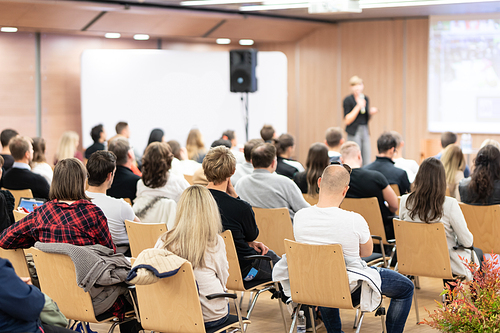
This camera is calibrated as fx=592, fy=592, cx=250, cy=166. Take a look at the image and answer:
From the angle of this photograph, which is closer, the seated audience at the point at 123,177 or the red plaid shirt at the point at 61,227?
the red plaid shirt at the point at 61,227

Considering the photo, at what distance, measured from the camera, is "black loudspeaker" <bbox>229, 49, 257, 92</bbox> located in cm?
981

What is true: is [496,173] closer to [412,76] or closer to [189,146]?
[189,146]

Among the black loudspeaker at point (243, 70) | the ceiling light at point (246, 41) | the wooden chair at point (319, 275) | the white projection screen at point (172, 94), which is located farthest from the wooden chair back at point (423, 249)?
the ceiling light at point (246, 41)

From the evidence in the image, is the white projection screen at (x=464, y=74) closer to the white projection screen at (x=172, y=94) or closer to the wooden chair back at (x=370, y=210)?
the white projection screen at (x=172, y=94)

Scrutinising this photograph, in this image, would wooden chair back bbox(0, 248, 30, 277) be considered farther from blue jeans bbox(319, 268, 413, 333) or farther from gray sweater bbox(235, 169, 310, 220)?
gray sweater bbox(235, 169, 310, 220)

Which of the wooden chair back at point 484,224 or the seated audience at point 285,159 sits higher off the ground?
the seated audience at point 285,159

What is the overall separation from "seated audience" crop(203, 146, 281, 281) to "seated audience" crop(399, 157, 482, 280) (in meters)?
1.14

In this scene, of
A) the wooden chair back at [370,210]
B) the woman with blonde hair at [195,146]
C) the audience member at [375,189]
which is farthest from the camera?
the woman with blonde hair at [195,146]

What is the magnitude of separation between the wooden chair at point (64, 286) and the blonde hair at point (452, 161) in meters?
3.58

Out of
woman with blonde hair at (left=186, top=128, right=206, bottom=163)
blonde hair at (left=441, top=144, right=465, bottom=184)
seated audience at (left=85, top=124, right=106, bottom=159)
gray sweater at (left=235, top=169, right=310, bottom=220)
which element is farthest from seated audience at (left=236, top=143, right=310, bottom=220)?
seated audience at (left=85, top=124, right=106, bottom=159)

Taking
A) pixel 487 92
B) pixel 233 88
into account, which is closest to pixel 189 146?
pixel 233 88

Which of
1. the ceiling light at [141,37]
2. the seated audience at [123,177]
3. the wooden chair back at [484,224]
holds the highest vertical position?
the ceiling light at [141,37]

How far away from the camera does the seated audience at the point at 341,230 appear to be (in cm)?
331

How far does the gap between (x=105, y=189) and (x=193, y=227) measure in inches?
46.4
